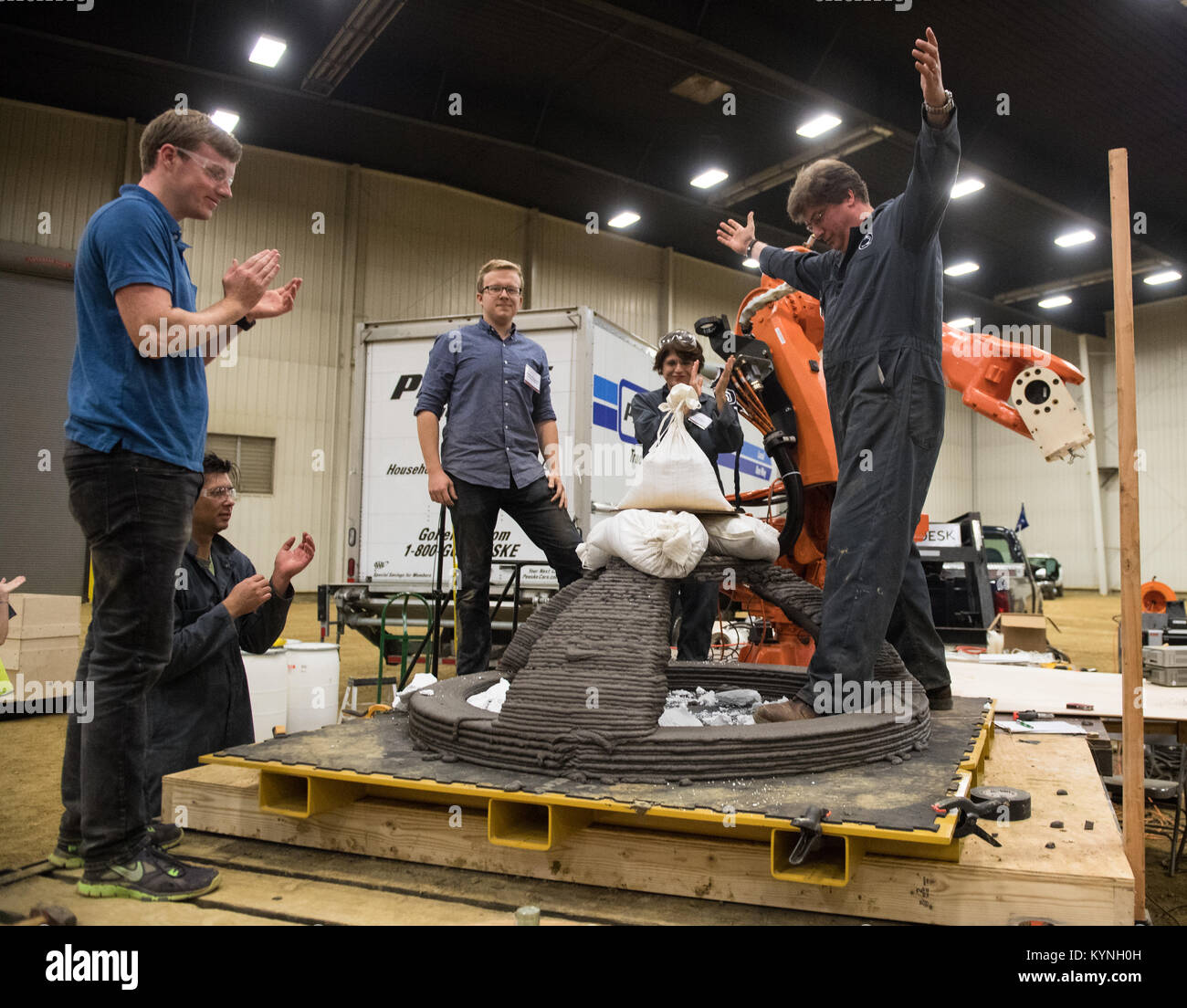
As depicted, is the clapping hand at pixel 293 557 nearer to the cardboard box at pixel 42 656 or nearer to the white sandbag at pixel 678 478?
the white sandbag at pixel 678 478

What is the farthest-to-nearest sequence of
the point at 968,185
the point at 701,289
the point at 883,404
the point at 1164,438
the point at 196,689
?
the point at 1164,438, the point at 701,289, the point at 968,185, the point at 196,689, the point at 883,404

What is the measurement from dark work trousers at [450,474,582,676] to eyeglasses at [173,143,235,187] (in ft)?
6.13

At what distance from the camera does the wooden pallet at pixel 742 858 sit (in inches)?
69.7

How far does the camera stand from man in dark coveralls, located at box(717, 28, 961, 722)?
2498mm

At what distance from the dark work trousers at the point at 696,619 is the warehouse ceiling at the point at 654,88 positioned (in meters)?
9.32

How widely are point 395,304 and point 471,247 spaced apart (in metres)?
2.11

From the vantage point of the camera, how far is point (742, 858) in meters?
1.91

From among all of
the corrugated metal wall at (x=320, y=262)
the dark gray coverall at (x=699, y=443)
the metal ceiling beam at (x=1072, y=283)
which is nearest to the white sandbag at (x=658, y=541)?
the dark gray coverall at (x=699, y=443)

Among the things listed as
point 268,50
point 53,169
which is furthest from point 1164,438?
point 53,169

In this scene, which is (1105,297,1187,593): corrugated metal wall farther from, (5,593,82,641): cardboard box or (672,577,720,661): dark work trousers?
(5,593,82,641): cardboard box

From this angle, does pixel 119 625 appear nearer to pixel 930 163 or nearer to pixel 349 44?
pixel 930 163

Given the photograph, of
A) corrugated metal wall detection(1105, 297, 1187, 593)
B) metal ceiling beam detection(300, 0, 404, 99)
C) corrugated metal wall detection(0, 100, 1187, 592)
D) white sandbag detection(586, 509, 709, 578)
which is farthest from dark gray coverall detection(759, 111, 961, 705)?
corrugated metal wall detection(1105, 297, 1187, 593)

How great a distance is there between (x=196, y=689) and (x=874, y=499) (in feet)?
8.28
